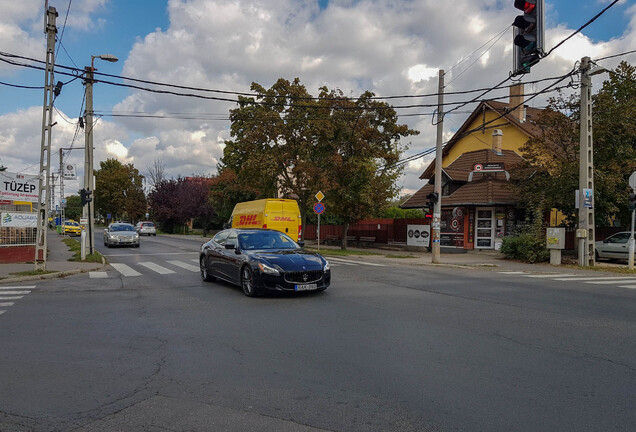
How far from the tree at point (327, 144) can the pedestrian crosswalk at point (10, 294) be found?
15.1 meters

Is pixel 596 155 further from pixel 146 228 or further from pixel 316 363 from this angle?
pixel 146 228

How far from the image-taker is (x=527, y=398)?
4234mm

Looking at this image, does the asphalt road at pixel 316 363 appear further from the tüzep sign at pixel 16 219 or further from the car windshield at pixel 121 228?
the car windshield at pixel 121 228

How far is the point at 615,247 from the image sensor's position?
20.8m

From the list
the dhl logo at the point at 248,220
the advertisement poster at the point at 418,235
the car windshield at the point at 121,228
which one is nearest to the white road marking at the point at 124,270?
the dhl logo at the point at 248,220

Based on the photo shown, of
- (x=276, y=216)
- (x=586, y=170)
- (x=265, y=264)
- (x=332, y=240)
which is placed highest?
(x=586, y=170)

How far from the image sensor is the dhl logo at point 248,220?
22.0 m

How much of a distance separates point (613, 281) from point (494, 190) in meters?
12.9

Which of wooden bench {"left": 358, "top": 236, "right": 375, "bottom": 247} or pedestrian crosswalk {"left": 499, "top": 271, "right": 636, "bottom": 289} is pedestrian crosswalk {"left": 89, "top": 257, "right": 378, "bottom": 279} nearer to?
pedestrian crosswalk {"left": 499, "top": 271, "right": 636, "bottom": 289}

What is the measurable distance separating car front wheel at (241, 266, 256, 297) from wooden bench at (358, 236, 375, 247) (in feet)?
70.4

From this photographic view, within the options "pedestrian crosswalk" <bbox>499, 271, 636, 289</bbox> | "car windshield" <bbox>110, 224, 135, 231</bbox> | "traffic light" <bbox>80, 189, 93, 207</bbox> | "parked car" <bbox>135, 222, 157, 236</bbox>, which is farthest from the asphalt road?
"parked car" <bbox>135, 222, 157, 236</bbox>

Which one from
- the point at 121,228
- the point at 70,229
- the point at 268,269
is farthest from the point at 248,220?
the point at 70,229

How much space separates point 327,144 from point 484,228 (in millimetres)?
10339

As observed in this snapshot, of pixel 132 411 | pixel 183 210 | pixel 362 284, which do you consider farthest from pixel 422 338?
pixel 183 210
